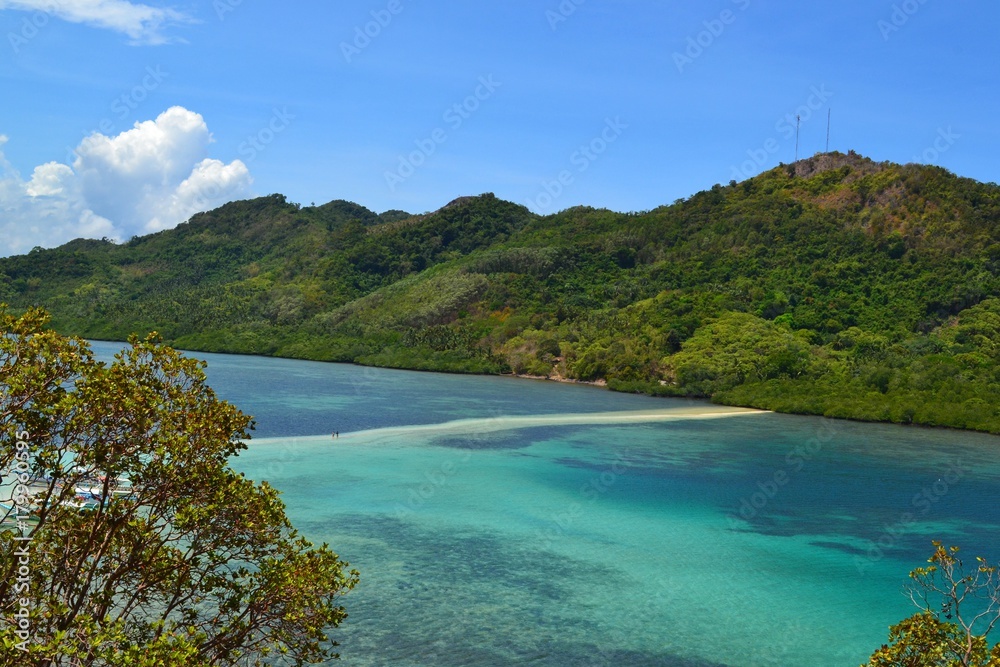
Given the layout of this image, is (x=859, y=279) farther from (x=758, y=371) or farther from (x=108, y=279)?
(x=108, y=279)

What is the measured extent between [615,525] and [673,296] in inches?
2639

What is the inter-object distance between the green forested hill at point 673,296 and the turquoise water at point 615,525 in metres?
16.4

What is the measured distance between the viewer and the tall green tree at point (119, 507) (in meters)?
8.17

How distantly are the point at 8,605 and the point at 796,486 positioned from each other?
34.4 meters

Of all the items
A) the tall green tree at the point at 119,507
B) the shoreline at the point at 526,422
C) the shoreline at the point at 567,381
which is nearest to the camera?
the tall green tree at the point at 119,507

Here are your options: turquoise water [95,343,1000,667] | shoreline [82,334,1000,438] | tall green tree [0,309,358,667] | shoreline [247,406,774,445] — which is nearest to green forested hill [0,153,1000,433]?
shoreline [82,334,1000,438]

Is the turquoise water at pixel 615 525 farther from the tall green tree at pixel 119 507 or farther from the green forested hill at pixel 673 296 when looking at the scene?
the green forested hill at pixel 673 296

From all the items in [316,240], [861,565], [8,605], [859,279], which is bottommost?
[861,565]

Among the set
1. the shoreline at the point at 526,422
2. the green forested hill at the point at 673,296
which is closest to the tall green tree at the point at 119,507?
the shoreline at the point at 526,422

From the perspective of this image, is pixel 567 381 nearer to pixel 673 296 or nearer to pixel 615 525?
pixel 673 296

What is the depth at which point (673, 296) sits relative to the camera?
93.6m

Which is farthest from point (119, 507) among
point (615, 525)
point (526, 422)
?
point (526, 422)

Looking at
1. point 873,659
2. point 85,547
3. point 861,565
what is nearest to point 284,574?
point 85,547

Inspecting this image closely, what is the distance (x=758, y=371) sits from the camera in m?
73.4
